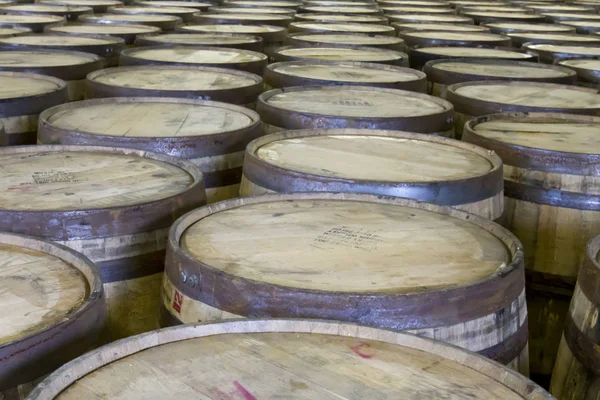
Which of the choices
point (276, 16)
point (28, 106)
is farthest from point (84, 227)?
point (276, 16)

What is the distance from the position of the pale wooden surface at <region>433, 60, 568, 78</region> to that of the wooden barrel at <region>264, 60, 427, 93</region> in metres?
0.34

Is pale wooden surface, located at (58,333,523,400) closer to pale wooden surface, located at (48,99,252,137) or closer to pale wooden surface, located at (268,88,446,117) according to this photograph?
pale wooden surface, located at (48,99,252,137)

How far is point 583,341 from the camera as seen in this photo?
7.97ft

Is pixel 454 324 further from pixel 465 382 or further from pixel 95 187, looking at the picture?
pixel 95 187

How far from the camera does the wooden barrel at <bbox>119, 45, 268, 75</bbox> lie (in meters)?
5.21

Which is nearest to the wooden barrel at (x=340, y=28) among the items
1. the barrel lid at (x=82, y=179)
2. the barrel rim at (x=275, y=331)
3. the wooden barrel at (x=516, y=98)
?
the wooden barrel at (x=516, y=98)

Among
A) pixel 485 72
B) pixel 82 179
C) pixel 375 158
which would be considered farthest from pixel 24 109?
pixel 485 72

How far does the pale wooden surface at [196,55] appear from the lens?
5559 millimetres

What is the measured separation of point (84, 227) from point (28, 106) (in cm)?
166

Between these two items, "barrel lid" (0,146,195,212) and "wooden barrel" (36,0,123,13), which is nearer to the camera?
"barrel lid" (0,146,195,212)

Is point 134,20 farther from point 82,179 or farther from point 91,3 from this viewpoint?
point 82,179

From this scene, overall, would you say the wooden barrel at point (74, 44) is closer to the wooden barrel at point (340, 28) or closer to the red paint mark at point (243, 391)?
the wooden barrel at point (340, 28)

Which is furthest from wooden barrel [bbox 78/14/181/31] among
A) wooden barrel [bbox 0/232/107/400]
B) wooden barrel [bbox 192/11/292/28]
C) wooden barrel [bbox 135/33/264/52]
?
wooden barrel [bbox 0/232/107/400]

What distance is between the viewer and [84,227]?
253 cm
